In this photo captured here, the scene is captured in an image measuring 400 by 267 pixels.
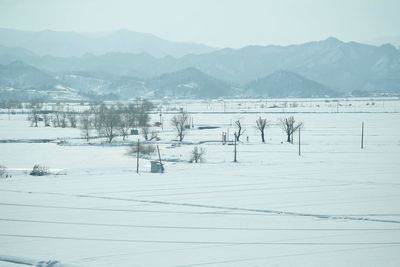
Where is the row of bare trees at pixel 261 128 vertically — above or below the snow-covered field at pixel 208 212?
above

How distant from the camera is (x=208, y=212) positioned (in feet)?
50.9

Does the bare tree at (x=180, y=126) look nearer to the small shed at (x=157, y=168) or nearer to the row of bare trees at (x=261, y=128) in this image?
the row of bare trees at (x=261, y=128)

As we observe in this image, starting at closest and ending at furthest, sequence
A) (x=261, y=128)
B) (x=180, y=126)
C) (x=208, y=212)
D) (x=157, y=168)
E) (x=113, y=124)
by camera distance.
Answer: (x=208, y=212) → (x=157, y=168) → (x=261, y=128) → (x=180, y=126) → (x=113, y=124)

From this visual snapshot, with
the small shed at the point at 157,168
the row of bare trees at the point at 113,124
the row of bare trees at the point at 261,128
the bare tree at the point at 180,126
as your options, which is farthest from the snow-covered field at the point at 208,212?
the row of bare trees at the point at 113,124

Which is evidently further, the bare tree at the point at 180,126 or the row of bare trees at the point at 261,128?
the bare tree at the point at 180,126

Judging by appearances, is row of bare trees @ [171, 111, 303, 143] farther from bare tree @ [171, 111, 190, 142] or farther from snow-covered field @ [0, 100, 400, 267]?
snow-covered field @ [0, 100, 400, 267]

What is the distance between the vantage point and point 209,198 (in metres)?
17.8

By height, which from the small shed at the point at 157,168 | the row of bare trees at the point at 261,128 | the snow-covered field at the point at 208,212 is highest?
the row of bare trees at the point at 261,128

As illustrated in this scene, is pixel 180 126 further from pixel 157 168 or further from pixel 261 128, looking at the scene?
pixel 157 168

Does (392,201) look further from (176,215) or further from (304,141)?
(304,141)

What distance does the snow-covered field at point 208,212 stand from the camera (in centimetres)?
1098

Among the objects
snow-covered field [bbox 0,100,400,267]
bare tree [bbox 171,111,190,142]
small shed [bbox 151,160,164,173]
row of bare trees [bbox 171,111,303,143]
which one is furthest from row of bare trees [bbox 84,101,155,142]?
small shed [bbox 151,160,164,173]

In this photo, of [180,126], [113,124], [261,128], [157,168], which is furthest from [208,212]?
[113,124]

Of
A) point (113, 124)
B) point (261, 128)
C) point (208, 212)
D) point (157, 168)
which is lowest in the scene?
point (208, 212)
